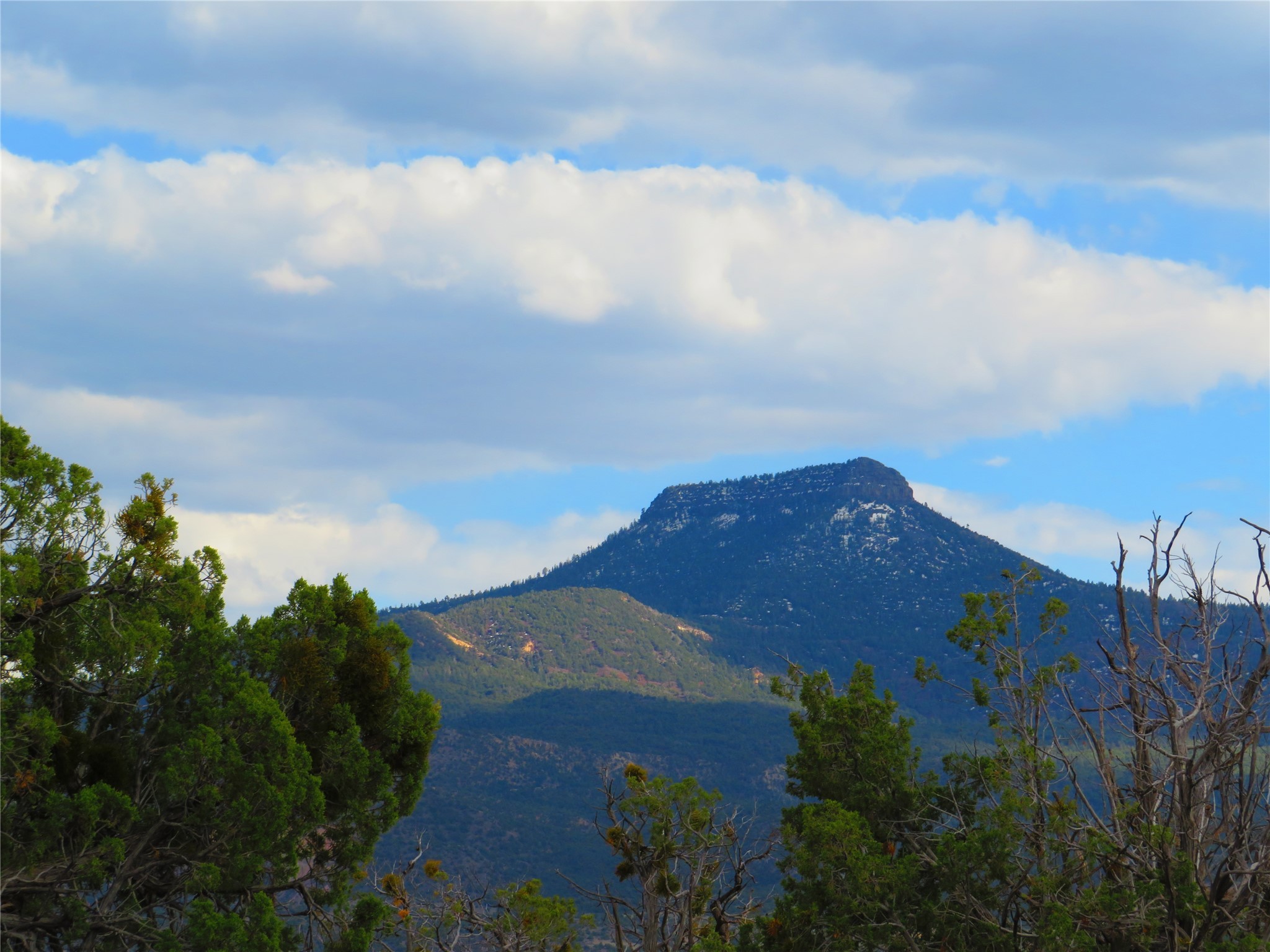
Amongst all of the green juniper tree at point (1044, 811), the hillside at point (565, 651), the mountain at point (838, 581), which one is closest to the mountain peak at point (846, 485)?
the mountain at point (838, 581)

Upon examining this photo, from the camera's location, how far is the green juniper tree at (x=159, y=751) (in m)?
16.8

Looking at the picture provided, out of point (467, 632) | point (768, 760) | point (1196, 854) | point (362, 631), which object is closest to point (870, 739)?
point (1196, 854)

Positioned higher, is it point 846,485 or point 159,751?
point 846,485

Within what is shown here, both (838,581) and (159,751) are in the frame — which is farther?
(838,581)

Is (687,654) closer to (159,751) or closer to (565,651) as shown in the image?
(565,651)

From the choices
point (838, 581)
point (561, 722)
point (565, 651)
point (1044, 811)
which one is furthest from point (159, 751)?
point (838, 581)

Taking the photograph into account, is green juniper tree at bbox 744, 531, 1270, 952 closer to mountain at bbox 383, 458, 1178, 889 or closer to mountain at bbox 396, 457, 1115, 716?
mountain at bbox 383, 458, 1178, 889

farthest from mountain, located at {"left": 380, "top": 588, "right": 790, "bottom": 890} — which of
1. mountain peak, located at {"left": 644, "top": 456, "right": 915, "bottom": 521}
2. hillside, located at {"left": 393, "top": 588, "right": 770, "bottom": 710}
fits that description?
mountain peak, located at {"left": 644, "top": 456, "right": 915, "bottom": 521}

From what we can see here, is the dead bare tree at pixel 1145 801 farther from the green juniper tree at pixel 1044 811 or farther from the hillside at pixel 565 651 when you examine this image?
the hillside at pixel 565 651

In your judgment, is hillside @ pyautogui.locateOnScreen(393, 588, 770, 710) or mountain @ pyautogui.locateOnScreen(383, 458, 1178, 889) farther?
hillside @ pyautogui.locateOnScreen(393, 588, 770, 710)

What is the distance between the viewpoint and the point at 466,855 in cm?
8381

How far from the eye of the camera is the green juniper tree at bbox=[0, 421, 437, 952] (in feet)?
55.1

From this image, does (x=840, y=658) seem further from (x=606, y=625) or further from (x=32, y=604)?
(x=32, y=604)

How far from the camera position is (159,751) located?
1831 centimetres
